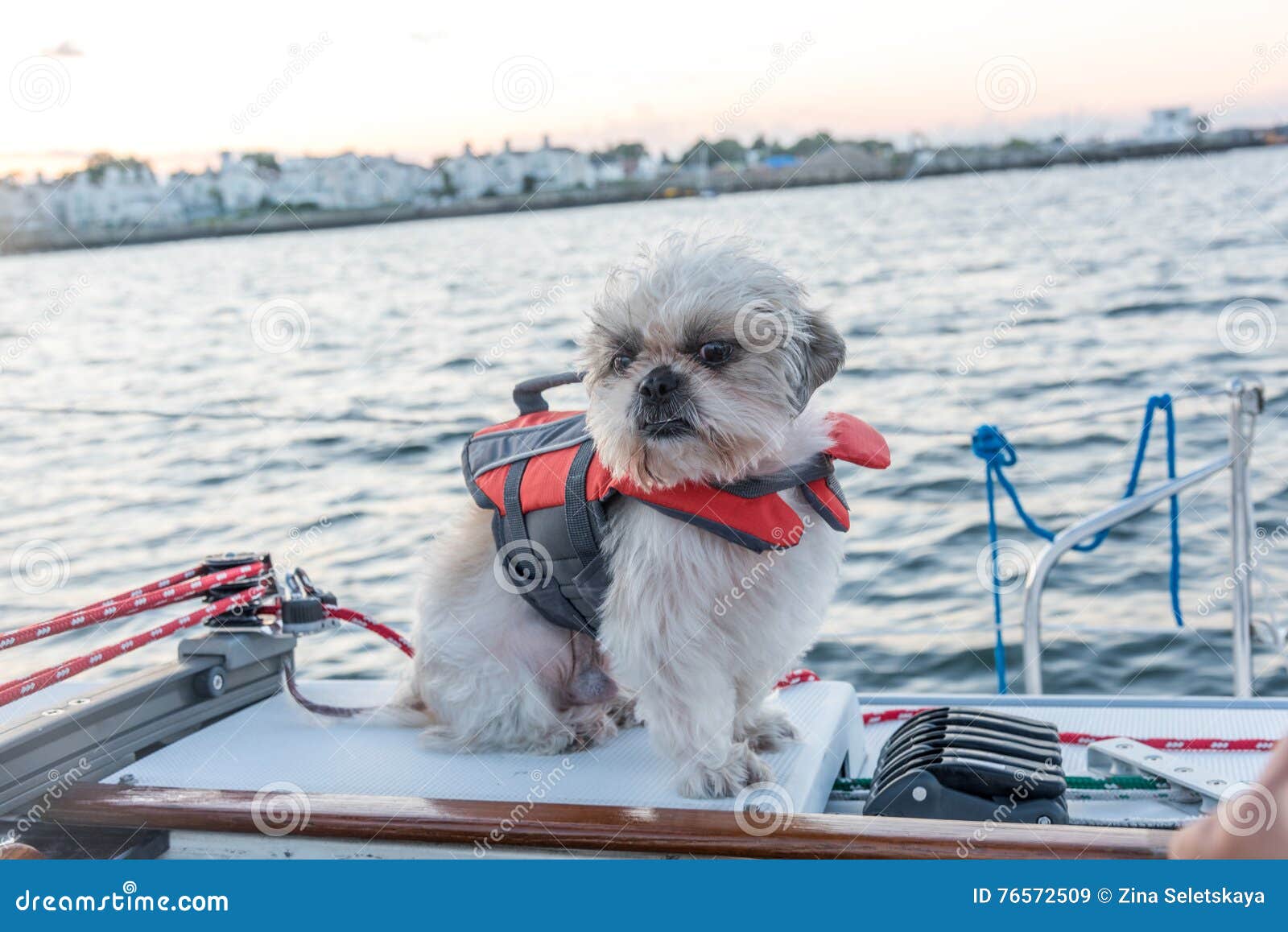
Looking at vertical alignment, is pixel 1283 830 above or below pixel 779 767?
above

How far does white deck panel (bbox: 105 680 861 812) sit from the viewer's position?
2564mm

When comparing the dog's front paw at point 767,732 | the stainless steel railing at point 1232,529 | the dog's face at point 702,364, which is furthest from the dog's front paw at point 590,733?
the stainless steel railing at point 1232,529

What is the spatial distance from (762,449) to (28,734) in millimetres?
1699

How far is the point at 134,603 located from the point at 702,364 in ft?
4.90

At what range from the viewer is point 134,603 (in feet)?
9.30

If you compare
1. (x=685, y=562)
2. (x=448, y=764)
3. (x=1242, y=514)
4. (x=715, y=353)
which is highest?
(x=715, y=353)

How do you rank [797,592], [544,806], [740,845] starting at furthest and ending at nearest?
[797,592] < [544,806] < [740,845]

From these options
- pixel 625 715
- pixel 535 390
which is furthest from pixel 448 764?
pixel 535 390

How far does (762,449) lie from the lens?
2414mm

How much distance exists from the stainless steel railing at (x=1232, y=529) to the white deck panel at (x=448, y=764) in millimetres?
865

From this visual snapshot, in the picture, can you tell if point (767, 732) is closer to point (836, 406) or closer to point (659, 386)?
point (659, 386)

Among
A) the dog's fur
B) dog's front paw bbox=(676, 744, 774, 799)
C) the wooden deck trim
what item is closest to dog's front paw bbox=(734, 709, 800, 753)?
the dog's fur

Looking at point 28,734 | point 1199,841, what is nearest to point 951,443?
point 28,734

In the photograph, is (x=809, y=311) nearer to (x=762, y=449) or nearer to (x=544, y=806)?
(x=762, y=449)
